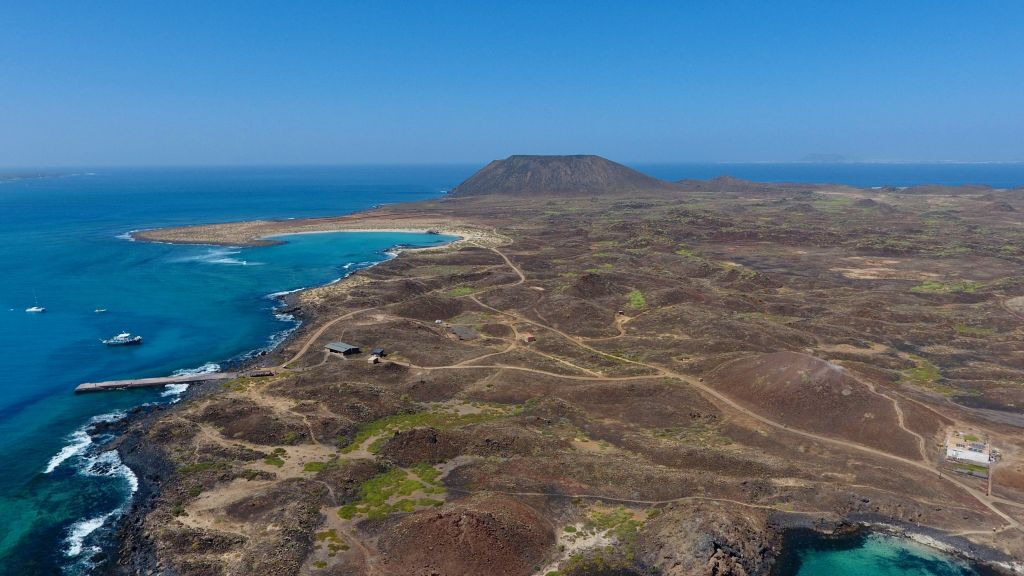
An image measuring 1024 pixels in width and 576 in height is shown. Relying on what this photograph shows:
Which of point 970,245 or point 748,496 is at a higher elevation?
point 970,245

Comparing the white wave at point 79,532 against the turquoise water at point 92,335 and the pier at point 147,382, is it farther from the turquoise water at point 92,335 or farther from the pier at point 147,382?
the pier at point 147,382

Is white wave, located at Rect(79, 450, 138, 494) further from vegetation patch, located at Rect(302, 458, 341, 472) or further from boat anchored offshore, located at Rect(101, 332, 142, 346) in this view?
boat anchored offshore, located at Rect(101, 332, 142, 346)

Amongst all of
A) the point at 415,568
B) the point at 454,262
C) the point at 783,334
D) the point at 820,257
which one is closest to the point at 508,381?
the point at 415,568

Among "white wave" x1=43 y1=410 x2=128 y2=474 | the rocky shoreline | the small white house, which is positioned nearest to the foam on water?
the rocky shoreline

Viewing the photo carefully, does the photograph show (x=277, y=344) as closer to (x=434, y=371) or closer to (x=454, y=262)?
(x=434, y=371)

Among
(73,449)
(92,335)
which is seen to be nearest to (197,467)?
(73,449)

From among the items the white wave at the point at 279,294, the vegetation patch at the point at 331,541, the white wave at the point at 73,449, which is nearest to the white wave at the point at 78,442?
the white wave at the point at 73,449

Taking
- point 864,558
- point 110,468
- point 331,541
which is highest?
point 110,468

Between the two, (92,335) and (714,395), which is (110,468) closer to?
(92,335)
